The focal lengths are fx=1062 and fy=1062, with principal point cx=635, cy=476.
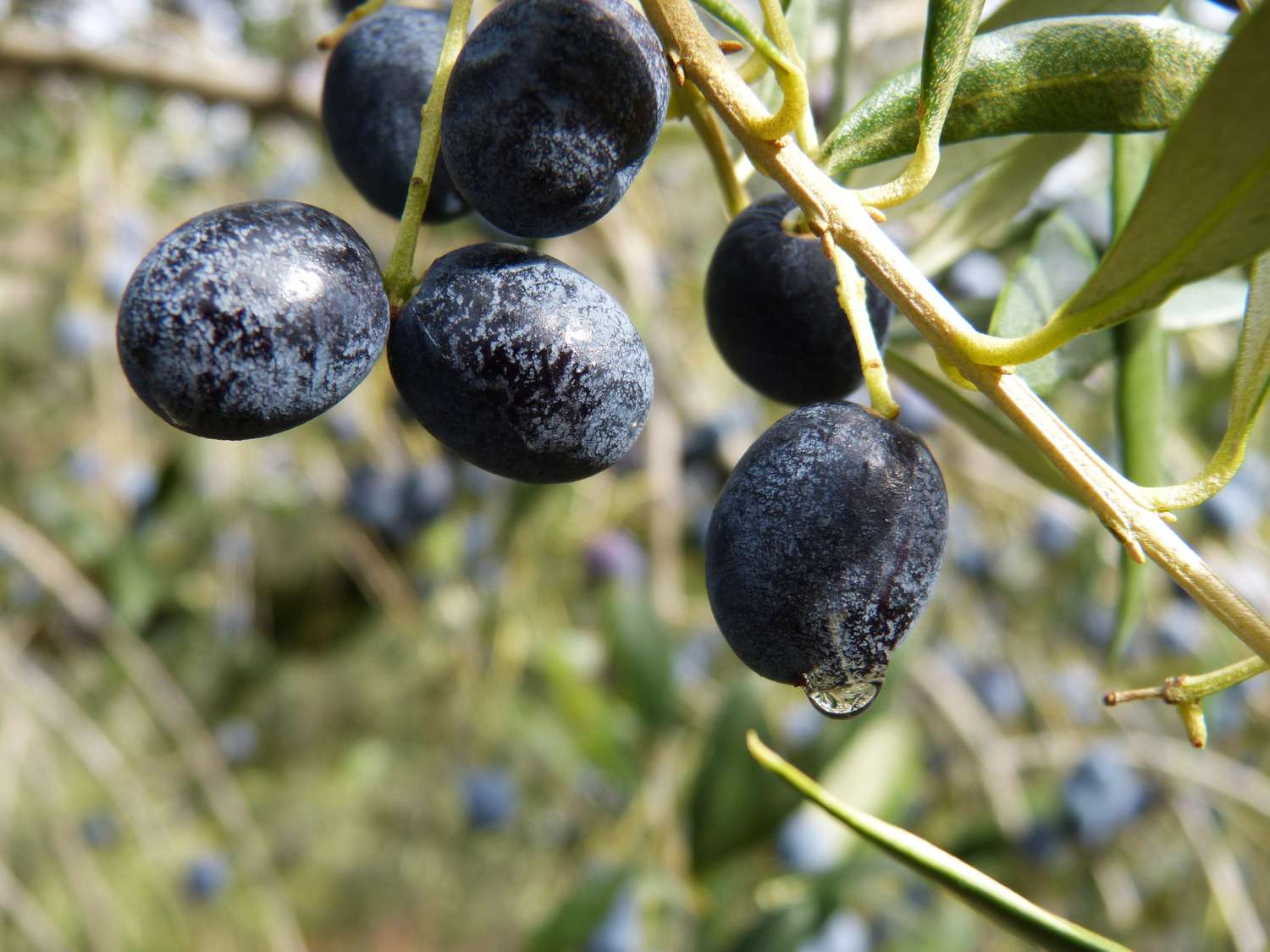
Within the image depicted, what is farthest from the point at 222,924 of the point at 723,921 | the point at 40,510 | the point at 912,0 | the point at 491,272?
the point at 491,272

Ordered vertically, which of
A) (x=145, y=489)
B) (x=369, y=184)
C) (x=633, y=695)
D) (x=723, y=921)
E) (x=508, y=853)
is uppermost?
(x=369, y=184)

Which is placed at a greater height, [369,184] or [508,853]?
[369,184]

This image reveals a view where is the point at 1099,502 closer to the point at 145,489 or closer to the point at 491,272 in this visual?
the point at 491,272

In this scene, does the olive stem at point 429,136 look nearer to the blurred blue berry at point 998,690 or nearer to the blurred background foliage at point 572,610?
the blurred background foliage at point 572,610

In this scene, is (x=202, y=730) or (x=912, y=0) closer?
(x=912, y=0)

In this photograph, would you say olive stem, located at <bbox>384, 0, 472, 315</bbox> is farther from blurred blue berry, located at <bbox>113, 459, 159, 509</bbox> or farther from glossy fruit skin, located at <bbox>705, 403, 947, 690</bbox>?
blurred blue berry, located at <bbox>113, 459, 159, 509</bbox>

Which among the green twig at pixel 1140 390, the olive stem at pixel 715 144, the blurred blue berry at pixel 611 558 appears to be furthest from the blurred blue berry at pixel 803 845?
the olive stem at pixel 715 144

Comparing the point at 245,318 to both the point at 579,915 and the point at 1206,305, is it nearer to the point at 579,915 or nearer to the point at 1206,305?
the point at 1206,305
